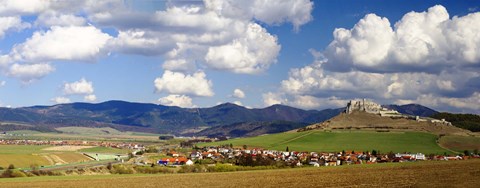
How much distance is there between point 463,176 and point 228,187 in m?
27.2

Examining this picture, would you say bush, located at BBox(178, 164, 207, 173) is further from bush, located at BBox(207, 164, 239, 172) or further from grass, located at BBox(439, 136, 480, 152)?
grass, located at BBox(439, 136, 480, 152)

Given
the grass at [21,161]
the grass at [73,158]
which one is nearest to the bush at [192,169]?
the grass at [21,161]

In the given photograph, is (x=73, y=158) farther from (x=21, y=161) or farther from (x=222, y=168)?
(x=222, y=168)

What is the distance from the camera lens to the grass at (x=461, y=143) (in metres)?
179

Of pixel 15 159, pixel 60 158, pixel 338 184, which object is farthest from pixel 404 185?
pixel 60 158

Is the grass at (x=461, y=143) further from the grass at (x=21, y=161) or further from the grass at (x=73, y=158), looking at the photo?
the grass at (x=21, y=161)

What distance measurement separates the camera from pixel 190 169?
4304 inches

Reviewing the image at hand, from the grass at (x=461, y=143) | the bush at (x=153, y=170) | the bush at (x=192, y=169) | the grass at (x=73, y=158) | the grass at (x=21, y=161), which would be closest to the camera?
the bush at (x=153, y=170)

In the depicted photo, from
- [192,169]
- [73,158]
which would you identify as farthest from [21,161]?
[192,169]

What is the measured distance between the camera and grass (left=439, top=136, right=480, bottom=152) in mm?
179262

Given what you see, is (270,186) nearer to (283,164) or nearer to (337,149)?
(283,164)

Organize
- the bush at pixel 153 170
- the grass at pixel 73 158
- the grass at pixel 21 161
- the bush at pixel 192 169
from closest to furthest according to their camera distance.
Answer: the bush at pixel 153 170
the bush at pixel 192 169
the grass at pixel 21 161
the grass at pixel 73 158

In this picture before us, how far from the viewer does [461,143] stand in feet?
617

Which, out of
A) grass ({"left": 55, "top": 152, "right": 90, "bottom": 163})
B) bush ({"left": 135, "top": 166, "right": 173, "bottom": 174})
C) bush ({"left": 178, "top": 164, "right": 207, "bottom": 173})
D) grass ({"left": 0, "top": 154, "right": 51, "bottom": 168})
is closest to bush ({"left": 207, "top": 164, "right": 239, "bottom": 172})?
bush ({"left": 178, "top": 164, "right": 207, "bottom": 173})
